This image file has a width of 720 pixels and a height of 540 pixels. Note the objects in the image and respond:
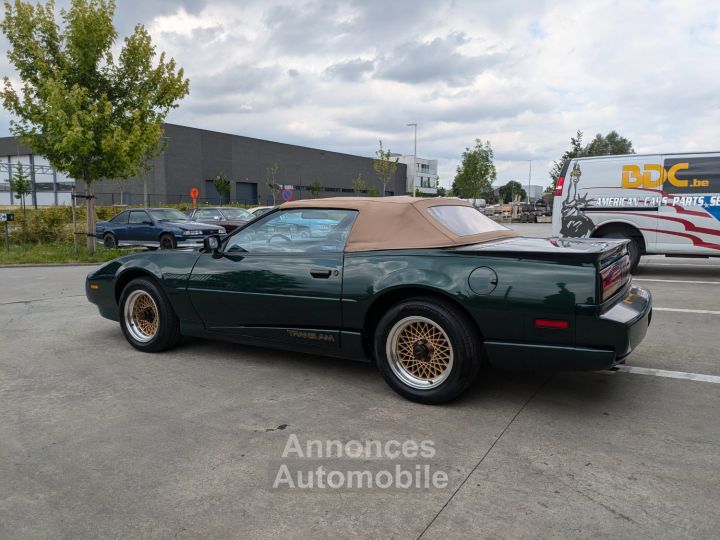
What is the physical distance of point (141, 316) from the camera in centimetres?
519

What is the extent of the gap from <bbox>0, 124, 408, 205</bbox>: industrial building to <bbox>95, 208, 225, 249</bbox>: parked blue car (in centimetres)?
2956

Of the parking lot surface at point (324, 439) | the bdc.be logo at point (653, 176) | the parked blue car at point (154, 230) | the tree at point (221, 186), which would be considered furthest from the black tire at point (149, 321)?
the tree at point (221, 186)

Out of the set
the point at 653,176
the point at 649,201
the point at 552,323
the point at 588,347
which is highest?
the point at 653,176

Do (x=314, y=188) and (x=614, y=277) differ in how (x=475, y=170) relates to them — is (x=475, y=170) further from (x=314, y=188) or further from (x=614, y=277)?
Answer: (x=614, y=277)

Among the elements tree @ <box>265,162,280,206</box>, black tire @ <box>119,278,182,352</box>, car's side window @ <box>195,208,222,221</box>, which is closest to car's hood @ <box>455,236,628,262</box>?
black tire @ <box>119,278,182,352</box>

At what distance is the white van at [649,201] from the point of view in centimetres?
958

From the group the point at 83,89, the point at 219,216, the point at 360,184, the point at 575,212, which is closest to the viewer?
the point at 575,212

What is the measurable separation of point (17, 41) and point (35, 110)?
180cm

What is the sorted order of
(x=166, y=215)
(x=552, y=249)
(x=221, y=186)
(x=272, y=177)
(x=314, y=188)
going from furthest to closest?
(x=314, y=188)
(x=272, y=177)
(x=221, y=186)
(x=166, y=215)
(x=552, y=249)

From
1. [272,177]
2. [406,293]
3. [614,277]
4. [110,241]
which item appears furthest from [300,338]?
[272,177]

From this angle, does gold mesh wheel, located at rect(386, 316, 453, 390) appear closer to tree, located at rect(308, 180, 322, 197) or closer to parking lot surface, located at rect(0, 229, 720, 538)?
parking lot surface, located at rect(0, 229, 720, 538)

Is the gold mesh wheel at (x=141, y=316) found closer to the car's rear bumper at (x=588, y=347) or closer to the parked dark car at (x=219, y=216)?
the car's rear bumper at (x=588, y=347)

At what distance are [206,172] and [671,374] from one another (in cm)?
5703

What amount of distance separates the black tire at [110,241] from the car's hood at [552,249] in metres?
16.1
